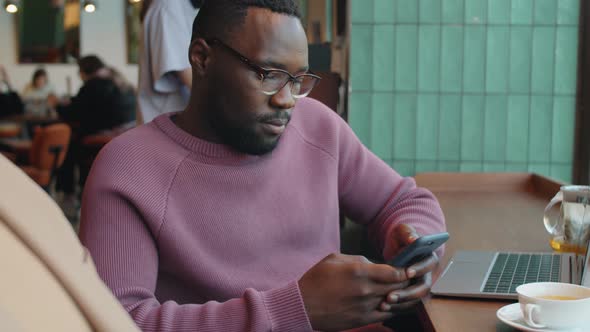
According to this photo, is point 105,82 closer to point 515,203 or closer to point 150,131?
point 515,203

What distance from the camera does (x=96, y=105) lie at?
19.5ft

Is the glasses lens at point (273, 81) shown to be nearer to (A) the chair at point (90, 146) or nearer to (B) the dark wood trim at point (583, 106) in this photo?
(B) the dark wood trim at point (583, 106)

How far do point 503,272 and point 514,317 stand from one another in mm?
306

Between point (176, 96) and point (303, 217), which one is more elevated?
point (176, 96)

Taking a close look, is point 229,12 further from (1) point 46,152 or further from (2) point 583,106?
(1) point 46,152

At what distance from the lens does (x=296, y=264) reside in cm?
129

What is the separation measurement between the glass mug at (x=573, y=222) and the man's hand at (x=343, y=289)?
1.40 ft

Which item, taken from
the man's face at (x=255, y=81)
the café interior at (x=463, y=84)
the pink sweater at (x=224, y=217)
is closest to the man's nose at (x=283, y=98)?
the man's face at (x=255, y=81)

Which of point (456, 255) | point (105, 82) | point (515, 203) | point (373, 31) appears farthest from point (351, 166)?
point (105, 82)

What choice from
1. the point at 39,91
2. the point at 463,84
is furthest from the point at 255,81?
the point at 39,91

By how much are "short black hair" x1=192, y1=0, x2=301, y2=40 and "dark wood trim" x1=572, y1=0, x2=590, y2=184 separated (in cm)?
187

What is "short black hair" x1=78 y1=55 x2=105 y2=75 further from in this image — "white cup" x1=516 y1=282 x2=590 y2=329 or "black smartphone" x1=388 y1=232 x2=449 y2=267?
"white cup" x1=516 y1=282 x2=590 y2=329

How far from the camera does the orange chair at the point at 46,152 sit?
5.68m

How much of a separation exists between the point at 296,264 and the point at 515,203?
115 centimetres
